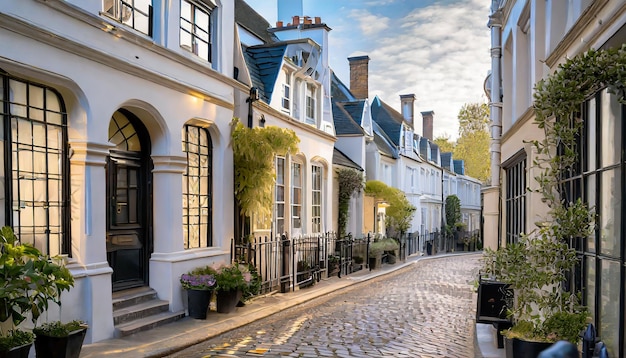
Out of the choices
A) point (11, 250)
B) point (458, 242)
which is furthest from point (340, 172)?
point (458, 242)

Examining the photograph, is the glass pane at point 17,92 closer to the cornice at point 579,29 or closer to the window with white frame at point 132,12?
the window with white frame at point 132,12

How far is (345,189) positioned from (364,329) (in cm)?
1164

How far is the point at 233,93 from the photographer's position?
11.2 meters

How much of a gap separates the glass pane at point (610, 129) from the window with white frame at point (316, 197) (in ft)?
41.2

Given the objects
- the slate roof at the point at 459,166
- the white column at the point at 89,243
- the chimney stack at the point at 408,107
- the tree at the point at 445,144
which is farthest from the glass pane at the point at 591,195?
the tree at the point at 445,144

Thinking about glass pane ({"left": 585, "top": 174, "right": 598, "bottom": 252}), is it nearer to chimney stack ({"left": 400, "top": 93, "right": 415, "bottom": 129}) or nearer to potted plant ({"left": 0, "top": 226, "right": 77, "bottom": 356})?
potted plant ({"left": 0, "top": 226, "right": 77, "bottom": 356})

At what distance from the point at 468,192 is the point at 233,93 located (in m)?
41.5

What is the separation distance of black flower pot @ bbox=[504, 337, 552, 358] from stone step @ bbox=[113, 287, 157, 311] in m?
5.88

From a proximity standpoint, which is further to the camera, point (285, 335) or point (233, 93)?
point (233, 93)

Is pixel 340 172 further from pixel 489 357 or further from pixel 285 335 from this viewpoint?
pixel 489 357

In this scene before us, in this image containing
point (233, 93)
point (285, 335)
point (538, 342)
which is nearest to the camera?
point (538, 342)

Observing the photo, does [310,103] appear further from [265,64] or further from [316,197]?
[316,197]

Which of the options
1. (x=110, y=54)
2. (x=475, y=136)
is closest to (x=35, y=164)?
(x=110, y=54)

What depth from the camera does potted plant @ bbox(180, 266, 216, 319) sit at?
895 centimetres
